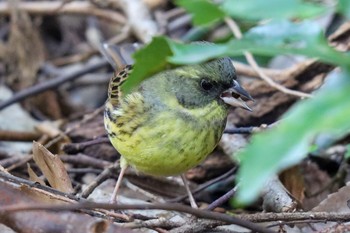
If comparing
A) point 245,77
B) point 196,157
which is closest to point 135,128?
point 196,157

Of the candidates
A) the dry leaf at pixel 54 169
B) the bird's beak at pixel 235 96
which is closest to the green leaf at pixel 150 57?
the dry leaf at pixel 54 169

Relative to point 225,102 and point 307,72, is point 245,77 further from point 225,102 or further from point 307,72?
point 225,102

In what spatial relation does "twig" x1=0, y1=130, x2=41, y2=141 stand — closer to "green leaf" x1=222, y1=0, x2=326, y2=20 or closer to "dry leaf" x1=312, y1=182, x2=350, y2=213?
"dry leaf" x1=312, y1=182, x2=350, y2=213

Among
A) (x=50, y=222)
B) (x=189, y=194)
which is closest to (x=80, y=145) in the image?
(x=189, y=194)

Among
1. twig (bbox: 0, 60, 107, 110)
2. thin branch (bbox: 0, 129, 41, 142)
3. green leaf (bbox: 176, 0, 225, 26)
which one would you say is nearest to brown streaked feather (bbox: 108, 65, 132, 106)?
thin branch (bbox: 0, 129, 41, 142)

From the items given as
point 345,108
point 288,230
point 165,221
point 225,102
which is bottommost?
point 288,230

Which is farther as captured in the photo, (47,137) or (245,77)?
(245,77)
